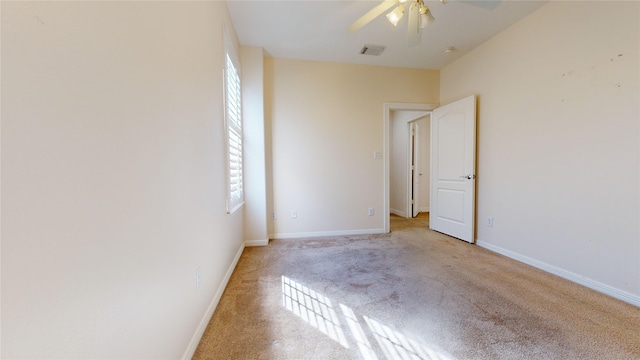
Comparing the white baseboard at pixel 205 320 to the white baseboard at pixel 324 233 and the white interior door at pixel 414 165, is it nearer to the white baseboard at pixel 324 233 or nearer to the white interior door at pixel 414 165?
the white baseboard at pixel 324 233

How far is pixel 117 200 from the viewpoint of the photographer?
758 millimetres

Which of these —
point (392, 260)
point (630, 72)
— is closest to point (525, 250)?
point (392, 260)

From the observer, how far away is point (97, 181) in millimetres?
683

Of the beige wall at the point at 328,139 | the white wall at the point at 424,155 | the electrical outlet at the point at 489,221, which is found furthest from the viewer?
the white wall at the point at 424,155

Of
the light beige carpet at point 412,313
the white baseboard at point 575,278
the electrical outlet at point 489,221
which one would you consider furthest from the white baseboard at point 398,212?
the light beige carpet at point 412,313

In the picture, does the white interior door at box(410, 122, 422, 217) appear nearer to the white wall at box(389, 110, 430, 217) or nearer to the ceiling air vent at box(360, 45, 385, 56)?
the white wall at box(389, 110, 430, 217)

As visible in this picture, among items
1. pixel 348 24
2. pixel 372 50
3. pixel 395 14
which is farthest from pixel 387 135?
pixel 395 14

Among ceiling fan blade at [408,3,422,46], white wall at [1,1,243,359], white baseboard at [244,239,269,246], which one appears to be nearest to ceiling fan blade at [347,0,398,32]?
ceiling fan blade at [408,3,422,46]

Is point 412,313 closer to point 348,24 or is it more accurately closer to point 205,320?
point 205,320

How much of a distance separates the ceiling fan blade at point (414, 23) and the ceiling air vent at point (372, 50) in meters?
1.10

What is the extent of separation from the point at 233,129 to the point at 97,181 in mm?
1933

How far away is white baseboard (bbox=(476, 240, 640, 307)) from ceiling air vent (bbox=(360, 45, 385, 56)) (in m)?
2.91

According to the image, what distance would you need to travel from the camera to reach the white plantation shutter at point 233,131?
7.41 ft

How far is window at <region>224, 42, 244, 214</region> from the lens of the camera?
7.36ft
